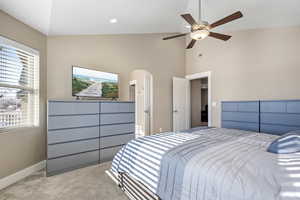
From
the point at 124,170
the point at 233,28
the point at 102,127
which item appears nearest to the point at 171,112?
the point at 102,127

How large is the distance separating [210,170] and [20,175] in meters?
2.74

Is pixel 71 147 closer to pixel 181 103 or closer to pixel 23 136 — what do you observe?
pixel 23 136

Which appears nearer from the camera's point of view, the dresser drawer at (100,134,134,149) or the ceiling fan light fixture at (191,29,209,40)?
the ceiling fan light fixture at (191,29,209,40)

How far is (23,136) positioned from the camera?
258cm

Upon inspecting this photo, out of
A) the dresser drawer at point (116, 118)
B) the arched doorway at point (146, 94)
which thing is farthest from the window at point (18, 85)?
the arched doorway at point (146, 94)

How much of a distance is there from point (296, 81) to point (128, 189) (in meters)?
3.48

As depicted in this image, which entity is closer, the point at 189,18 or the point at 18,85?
the point at 189,18

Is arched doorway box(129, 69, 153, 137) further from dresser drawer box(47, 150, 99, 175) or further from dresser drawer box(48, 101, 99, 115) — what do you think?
dresser drawer box(47, 150, 99, 175)

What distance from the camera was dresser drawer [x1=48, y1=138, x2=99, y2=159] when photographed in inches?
102

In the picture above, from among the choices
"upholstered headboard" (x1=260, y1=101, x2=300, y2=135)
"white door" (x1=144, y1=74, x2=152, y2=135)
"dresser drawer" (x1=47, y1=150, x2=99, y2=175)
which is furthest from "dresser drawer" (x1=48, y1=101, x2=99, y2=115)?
"upholstered headboard" (x1=260, y1=101, x2=300, y2=135)

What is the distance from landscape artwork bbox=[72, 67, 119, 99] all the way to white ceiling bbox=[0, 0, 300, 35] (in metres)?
0.79

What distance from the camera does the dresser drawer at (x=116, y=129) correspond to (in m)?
3.10

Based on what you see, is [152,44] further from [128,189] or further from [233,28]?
[128,189]

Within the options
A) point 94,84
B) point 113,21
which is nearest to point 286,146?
point 94,84
